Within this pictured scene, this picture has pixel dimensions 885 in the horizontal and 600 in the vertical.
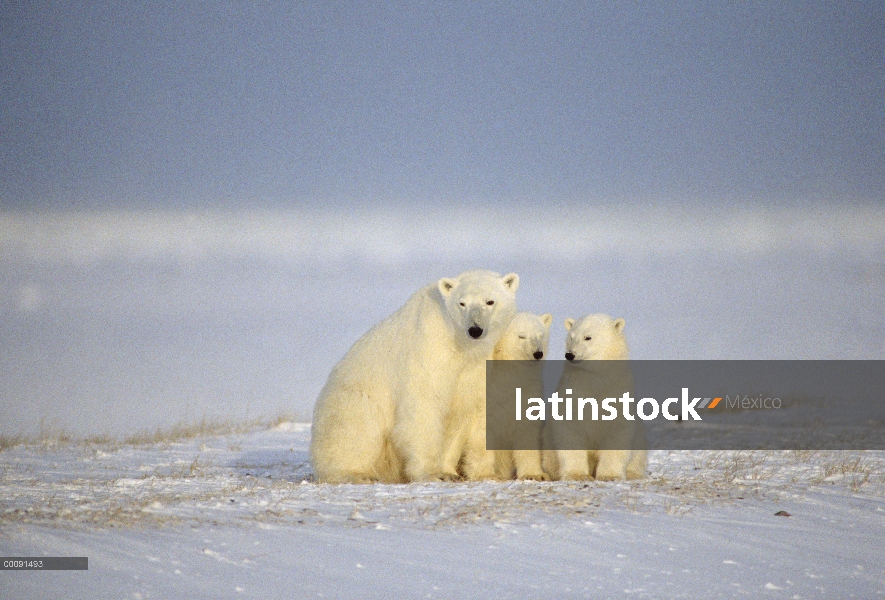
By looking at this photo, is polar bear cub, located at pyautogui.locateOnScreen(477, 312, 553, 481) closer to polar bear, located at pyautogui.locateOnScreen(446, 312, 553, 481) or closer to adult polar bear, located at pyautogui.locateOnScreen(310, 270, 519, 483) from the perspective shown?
polar bear, located at pyautogui.locateOnScreen(446, 312, 553, 481)

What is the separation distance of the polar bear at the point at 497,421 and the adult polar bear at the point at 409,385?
0.44 feet

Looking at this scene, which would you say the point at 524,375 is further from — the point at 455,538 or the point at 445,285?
the point at 455,538

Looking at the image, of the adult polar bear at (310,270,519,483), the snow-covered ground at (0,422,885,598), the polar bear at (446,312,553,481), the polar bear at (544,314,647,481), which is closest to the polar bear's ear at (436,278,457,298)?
the adult polar bear at (310,270,519,483)

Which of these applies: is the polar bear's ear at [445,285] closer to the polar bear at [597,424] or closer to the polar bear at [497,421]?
the polar bear at [497,421]

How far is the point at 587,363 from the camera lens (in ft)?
27.1

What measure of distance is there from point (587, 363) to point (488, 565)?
338 centimetres

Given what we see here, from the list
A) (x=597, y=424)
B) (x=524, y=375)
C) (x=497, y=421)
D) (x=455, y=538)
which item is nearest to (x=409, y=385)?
(x=497, y=421)

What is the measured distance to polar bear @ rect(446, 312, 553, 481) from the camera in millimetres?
8305

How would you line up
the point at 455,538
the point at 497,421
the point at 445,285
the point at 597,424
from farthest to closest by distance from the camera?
the point at 497,421 → the point at 445,285 → the point at 597,424 → the point at 455,538

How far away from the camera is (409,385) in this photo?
26.6 ft

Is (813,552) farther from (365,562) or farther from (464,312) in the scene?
(464,312)

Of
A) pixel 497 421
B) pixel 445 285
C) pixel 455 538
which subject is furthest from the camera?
pixel 497 421

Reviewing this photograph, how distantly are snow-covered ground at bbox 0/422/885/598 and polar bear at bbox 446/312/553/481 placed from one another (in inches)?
31.6

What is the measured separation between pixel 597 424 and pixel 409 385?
1733mm
